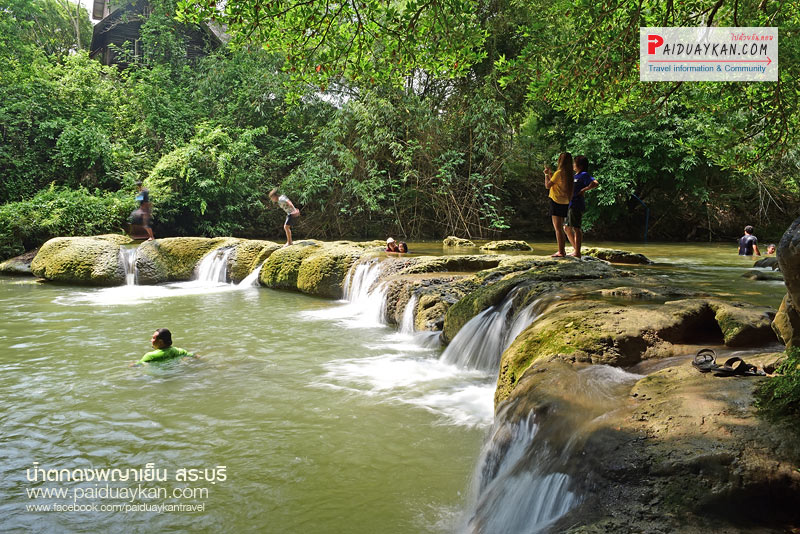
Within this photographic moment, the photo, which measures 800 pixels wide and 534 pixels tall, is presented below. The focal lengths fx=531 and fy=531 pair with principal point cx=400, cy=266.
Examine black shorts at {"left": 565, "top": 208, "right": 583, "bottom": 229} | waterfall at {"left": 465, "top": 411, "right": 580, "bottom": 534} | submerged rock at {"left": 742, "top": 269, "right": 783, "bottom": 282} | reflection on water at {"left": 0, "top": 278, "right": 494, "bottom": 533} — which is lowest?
reflection on water at {"left": 0, "top": 278, "right": 494, "bottom": 533}

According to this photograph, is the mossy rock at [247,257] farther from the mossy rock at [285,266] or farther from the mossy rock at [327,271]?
the mossy rock at [327,271]

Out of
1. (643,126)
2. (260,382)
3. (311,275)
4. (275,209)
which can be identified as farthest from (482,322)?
(275,209)

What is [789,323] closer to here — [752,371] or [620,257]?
[752,371]

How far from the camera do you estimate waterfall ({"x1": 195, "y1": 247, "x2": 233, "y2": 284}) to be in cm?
1448

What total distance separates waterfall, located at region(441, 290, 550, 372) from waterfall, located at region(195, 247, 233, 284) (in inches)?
369

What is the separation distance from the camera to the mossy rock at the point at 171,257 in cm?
1445

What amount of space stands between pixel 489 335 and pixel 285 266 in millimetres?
7754

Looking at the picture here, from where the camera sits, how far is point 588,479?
8.55 ft

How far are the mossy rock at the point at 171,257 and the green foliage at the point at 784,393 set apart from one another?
550 inches

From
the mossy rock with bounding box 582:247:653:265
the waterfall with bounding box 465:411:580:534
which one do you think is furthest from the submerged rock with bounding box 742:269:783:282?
the waterfall with bounding box 465:411:580:534

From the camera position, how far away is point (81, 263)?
1395 cm

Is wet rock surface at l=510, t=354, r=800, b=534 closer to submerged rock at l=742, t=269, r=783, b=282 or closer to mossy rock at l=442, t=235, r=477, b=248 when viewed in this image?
submerged rock at l=742, t=269, r=783, b=282

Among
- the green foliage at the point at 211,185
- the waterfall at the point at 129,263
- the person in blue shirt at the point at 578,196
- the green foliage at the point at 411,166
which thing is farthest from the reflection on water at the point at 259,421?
the green foliage at the point at 411,166

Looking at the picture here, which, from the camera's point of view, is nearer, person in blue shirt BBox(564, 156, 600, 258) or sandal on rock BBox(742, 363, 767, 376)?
sandal on rock BBox(742, 363, 767, 376)
